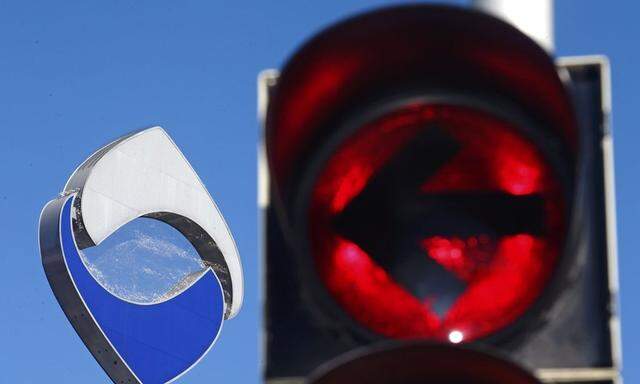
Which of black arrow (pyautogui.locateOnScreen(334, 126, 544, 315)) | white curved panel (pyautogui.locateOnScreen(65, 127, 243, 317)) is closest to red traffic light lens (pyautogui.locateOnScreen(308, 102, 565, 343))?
black arrow (pyautogui.locateOnScreen(334, 126, 544, 315))

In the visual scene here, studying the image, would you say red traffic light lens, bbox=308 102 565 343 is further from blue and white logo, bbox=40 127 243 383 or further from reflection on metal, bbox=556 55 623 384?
blue and white logo, bbox=40 127 243 383

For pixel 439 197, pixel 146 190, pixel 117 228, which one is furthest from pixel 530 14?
pixel 146 190

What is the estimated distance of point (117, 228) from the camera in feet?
72.6

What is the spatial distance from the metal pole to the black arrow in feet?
0.82

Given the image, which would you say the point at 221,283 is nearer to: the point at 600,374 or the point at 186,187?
the point at 186,187

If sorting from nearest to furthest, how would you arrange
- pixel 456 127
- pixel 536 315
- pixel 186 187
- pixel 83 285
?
pixel 536 315, pixel 456 127, pixel 83 285, pixel 186 187

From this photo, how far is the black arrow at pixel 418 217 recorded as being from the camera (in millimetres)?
2430

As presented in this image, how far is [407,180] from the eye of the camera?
246 cm

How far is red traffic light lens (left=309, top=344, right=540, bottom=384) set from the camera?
203 centimetres

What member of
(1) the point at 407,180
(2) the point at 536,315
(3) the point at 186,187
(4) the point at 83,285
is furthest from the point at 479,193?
(3) the point at 186,187

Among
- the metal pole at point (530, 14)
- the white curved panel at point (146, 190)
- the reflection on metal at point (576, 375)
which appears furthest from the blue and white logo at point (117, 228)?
the reflection on metal at point (576, 375)

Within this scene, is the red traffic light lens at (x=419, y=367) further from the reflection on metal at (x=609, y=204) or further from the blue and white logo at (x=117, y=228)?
the blue and white logo at (x=117, y=228)

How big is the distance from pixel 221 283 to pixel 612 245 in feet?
75.0

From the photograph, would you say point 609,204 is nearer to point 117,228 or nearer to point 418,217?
point 418,217
